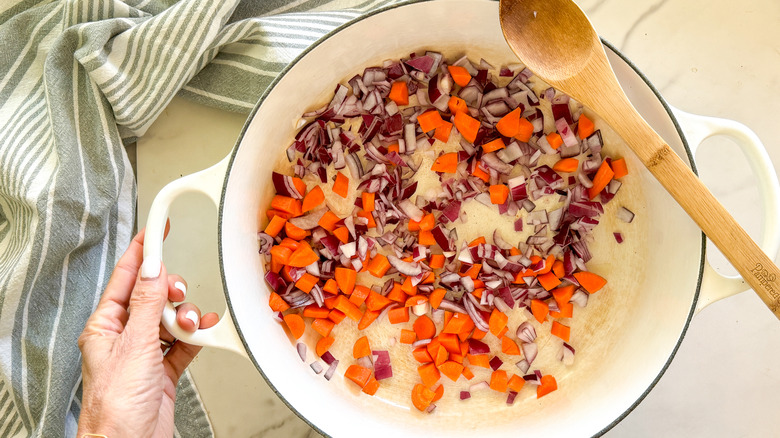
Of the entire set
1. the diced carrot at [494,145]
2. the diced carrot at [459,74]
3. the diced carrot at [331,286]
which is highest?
the diced carrot at [459,74]

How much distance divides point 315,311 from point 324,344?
0.07 metres

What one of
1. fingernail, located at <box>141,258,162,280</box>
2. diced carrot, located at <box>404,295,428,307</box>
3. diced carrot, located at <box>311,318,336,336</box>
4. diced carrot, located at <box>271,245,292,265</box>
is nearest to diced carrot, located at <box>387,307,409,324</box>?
diced carrot, located at <box>404,295,428,307</box>

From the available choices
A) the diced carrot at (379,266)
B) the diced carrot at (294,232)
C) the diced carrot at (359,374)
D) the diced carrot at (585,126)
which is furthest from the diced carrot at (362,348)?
the diced carrot at (585,126)

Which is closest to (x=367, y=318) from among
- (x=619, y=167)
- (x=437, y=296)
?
(x=437, y=296)

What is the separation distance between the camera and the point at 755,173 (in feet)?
3.03

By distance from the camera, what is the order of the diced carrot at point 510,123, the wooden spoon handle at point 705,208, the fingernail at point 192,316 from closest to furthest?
1. the wooden spoon handle at point 705,208
2. the fingernail at point 192,316
3. the diced carrot at point 510,123

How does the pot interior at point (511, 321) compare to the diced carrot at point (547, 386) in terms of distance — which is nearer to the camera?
the pot interior at point (511, 321)

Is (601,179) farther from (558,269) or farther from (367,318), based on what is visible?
(367,318)

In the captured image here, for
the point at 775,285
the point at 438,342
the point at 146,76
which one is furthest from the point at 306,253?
the point at 775,285

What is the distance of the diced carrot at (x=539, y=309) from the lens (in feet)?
3.76

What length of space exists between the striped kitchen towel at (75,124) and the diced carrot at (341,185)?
22 centimetres

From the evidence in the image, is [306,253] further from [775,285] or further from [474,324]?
[775,285]

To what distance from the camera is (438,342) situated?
115 cm

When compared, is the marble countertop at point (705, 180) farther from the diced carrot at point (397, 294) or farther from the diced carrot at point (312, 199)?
the diced carrot at point (397, 294)
